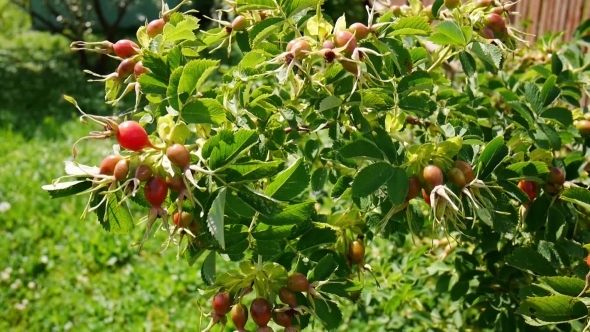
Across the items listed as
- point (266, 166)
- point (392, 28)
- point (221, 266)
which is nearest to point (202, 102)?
point (266, 166)

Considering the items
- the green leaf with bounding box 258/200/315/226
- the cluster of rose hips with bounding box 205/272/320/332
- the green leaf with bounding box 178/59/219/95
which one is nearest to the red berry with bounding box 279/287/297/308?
the cluster of rose hips with bounding box 205/272/320/332

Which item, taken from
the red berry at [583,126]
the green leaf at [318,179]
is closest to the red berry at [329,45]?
the green leaf at [318,179]

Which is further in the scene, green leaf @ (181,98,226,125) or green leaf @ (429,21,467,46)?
green leaf @ (429,21,467,46)

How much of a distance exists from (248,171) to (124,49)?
13.7 inches

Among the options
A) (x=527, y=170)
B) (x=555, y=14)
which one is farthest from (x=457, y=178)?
(x=555, y=14)

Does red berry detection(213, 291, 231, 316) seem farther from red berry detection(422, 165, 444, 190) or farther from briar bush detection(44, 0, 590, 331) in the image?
red berry detection(422, 165, 444, 190)

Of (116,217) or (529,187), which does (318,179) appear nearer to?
(529,187)

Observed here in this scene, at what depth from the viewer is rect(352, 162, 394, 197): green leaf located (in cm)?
92

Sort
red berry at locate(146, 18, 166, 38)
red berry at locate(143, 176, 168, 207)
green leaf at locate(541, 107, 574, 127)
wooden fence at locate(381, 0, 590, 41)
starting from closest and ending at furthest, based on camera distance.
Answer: red berry at locate(143, 176, 168, 207)
red berry at locate(146, 18, 166, 38)
green leaf at locate(541, 107, 574, 127)
wooden fence at locate(381, 0, 590, 41)

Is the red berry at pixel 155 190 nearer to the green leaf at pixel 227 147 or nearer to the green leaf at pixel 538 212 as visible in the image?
the green leaf at pixel 227 147

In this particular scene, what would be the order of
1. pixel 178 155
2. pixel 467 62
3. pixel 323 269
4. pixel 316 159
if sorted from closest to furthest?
pixel 178 155
pixel 323 269
pixel 467 62
pixel 316 159

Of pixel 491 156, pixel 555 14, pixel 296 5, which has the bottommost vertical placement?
pixel 555 14

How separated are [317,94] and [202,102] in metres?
0.24

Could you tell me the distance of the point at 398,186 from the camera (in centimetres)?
89
